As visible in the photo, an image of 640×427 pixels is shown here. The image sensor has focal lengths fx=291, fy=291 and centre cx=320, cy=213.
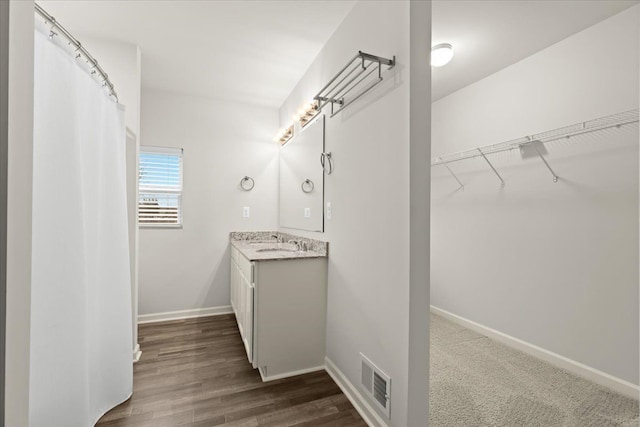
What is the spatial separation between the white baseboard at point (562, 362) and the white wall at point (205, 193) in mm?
2639

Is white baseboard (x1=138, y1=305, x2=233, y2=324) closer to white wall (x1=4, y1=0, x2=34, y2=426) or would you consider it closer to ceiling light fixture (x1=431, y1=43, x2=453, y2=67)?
white wall (x1=4, y1=0, x2=34, y2=426)

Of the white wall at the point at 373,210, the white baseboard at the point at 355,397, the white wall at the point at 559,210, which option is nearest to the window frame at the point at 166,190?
Result: the white wall at the point at 373,210

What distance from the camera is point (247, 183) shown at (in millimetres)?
3711

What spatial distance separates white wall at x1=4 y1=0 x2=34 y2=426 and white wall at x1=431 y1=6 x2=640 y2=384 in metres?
3.02

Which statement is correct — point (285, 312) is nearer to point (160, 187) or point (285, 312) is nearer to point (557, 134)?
point (160, 187)

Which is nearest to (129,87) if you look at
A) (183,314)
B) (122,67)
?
(122,67)

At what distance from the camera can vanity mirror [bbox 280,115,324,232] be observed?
2.54 metres

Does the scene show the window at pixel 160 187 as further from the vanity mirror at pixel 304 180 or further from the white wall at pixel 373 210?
the white wall at pixel 373 210

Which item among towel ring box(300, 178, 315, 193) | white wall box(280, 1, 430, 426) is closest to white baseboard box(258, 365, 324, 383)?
white wall box(280, 1, 430, 426)

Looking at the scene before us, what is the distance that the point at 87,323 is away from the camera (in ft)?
4.86

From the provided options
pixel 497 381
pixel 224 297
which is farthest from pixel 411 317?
pixel 224 297

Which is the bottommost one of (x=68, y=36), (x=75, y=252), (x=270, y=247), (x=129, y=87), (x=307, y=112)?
(x=270, y=247)

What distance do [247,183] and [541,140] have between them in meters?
3.07

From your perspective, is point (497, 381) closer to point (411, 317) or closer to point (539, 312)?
point (539, 312)
